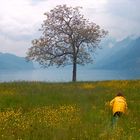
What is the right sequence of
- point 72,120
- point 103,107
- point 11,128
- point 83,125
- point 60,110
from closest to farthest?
1. point 11,128
2. point 83,125
3. point 72,120
4. point 60,110
5. point 103,107

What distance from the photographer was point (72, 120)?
17.7m

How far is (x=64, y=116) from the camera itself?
18.8 meters

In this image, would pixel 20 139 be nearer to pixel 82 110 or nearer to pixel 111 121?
pixel 111 121

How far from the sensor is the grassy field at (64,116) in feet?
46.2

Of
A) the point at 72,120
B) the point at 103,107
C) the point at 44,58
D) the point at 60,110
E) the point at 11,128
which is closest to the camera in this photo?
the point at 11,128

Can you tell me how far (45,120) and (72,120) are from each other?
1250 mm

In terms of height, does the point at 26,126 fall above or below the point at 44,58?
below

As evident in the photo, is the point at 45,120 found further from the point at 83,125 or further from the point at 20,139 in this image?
the point at 20,139

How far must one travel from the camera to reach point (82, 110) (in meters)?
20.9

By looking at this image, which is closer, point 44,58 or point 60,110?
point 60,110

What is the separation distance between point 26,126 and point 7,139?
2.48 meters

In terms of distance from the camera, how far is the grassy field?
1409 cm

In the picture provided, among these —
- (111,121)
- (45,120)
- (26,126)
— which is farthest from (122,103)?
(26,126)

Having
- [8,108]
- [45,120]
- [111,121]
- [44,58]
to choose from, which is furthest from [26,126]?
[44,58]
